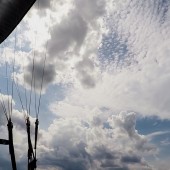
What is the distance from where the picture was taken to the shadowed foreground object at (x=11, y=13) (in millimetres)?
20875

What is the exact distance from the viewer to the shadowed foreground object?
2088cm

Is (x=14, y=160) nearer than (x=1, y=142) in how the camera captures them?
Yes

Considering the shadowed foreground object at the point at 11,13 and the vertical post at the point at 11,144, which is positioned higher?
the shadowed foreground object at the point at 11,13

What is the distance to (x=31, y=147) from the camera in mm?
17641

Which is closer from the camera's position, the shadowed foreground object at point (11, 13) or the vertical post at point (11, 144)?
the vertical post at point (11, 144)

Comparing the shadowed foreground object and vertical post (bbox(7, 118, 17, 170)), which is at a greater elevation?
the shadowed foreground object

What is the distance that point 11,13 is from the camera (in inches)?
878

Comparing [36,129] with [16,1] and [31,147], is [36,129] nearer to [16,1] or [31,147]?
[31,147]

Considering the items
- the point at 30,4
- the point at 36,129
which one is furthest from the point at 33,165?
the point at 30,4

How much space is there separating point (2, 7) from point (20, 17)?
1.78m

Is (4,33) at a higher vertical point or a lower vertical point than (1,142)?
higher

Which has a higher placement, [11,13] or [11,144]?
[11,13]

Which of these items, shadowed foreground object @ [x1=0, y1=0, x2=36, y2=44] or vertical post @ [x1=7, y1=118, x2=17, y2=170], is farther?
shadowed foreground object @ [x1=0, y1=0, x2=36, y2=44]

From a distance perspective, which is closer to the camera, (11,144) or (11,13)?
(11,144)
